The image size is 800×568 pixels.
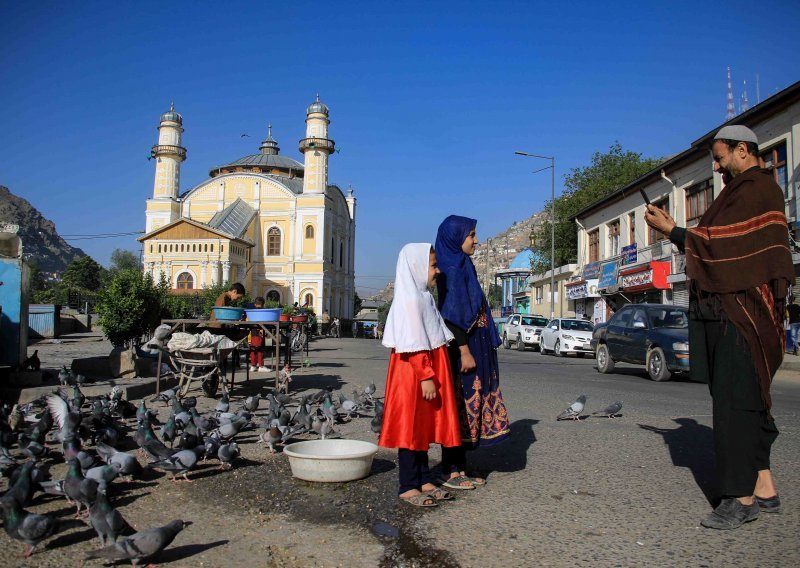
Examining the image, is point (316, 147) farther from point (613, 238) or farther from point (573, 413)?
point (573, 413)

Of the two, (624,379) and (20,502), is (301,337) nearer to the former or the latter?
(624,379)

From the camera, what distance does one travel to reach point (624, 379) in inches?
520

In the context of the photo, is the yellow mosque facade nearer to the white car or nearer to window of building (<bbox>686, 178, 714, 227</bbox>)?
the white car

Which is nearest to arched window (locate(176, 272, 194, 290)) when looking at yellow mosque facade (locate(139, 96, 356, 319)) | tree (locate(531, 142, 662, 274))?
yellow mosque facade (locate(139, 96, 356, 319))

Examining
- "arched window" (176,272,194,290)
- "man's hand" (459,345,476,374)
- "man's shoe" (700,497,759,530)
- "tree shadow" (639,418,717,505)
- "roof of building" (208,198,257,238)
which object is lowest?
"tree shadow" (639,418,717,505)

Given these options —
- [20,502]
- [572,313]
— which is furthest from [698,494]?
[572,313]

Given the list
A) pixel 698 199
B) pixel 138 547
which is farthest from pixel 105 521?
pixel 698 199

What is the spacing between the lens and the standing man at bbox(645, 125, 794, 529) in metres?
3.53

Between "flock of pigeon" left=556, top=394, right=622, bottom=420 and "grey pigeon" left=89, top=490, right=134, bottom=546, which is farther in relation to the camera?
"flock of pigeon" left=556, top=394, right=622, bottom=420

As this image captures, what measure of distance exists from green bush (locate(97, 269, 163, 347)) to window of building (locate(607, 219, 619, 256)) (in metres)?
25.5

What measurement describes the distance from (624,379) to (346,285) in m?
54.7

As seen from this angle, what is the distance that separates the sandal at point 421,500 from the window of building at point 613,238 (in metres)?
31.6

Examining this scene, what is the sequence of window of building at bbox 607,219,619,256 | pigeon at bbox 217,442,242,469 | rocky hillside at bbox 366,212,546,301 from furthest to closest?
1. rocky hillside at bbox 366,212,546,301
2. window of building at bbox 607,219,619,256
3. pigeon at bbox 217,442,242,469

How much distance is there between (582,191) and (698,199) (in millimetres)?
19751
